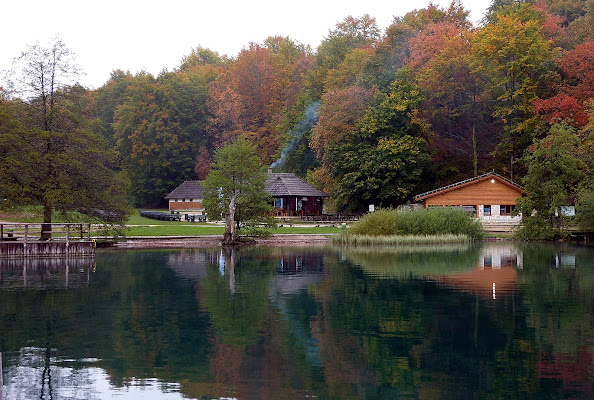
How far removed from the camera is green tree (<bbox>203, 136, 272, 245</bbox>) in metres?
46.7

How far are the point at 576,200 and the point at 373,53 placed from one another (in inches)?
1291

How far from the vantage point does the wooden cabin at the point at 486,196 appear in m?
59.3

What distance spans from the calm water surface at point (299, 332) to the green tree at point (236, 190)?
15.2 metres

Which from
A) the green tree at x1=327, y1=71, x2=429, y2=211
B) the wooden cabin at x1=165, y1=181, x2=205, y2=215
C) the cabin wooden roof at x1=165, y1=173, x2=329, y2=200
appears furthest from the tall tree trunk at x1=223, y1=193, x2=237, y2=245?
the wooden cabin at x1=165, y1=181, x2=205, y2=215

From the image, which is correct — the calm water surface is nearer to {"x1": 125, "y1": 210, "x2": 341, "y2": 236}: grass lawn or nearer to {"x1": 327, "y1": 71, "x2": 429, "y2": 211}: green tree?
{"x1": 125, "y1": 210, "x2": 341, "y2": 236}: grass lawn

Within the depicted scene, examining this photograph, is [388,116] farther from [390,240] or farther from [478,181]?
[390,240]

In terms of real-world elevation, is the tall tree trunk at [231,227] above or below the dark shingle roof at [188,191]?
below

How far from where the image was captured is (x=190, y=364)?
14.1m

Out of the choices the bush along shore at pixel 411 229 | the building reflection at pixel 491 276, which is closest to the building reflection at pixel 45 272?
the building reflection at pixel 491 276

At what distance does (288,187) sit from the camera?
231 ft

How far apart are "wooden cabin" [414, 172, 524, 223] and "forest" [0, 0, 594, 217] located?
2.08 metres

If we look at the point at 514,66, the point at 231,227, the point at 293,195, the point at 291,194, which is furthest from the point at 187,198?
the point at 514,66

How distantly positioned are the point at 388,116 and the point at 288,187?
13414mm

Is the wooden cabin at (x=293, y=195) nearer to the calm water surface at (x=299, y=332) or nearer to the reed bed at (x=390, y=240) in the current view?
the reed bed at (x=390, y=240)
